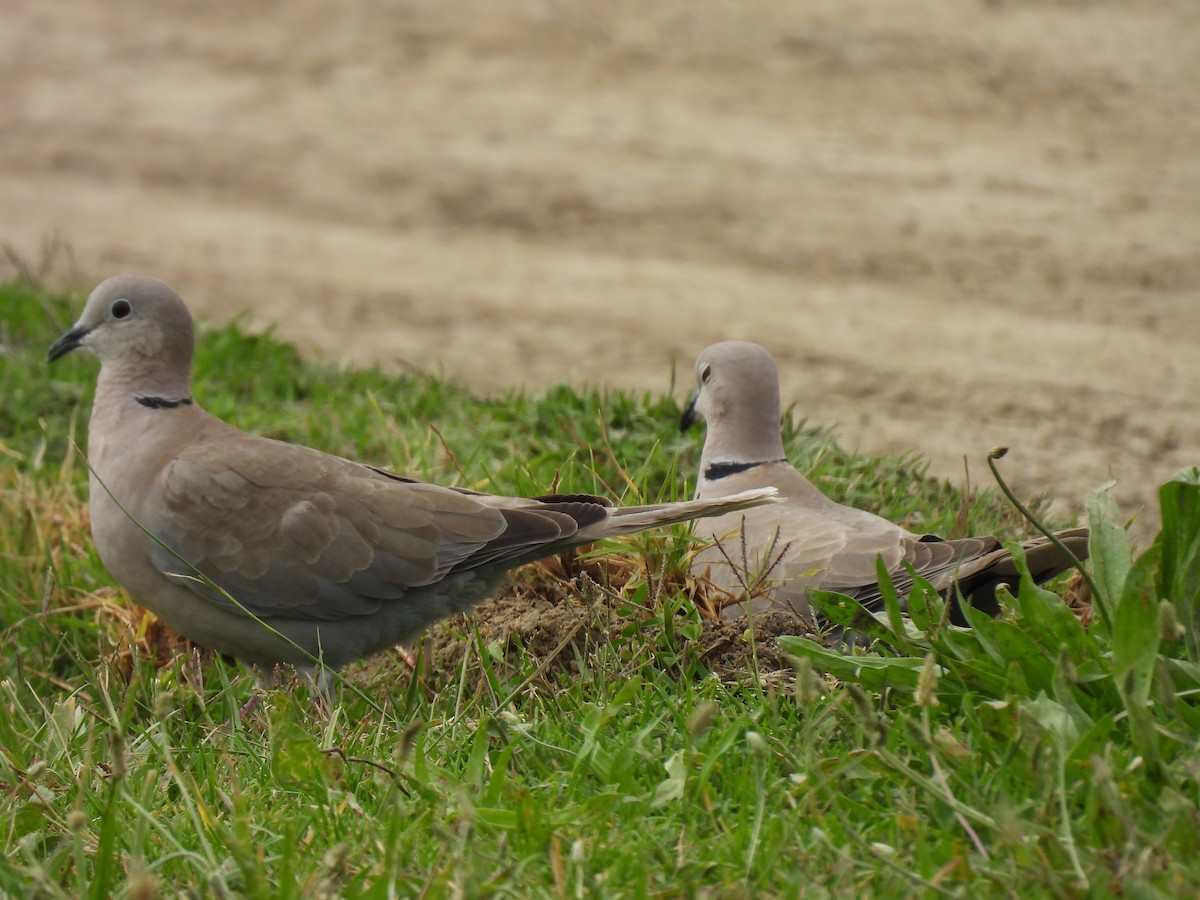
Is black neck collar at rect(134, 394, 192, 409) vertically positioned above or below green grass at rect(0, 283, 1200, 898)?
above

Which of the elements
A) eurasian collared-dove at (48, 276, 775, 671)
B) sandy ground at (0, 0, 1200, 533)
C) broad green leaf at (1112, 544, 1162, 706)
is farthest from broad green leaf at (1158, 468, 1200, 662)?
sandy ground at (0, 0, 1200, 533)

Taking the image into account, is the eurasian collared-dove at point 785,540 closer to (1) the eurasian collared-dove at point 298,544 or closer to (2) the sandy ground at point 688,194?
(1) the eurasian collared-dove at point 298,544

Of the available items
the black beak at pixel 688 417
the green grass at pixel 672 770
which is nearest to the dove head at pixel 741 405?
the black beak at pixel 688 417

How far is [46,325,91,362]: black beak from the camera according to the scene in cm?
454

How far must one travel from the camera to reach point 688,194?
8844 millimetres

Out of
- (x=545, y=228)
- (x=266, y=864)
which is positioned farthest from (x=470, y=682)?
(x=545, y=228)

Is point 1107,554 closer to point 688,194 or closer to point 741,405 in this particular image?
point 741,405

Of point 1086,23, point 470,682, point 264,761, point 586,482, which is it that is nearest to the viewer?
point 264,761

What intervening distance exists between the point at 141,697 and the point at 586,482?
4.71ft

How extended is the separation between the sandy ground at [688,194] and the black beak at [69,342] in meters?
2.38

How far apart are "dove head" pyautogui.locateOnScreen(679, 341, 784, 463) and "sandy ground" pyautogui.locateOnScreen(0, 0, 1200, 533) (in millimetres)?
1264

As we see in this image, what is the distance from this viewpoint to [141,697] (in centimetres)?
401

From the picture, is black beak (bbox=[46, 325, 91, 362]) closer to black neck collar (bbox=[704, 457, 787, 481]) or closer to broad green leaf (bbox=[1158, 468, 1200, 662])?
black neck collar (bbox=[704, 457, 787, 481])

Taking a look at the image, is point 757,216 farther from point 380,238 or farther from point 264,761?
point 264,761
